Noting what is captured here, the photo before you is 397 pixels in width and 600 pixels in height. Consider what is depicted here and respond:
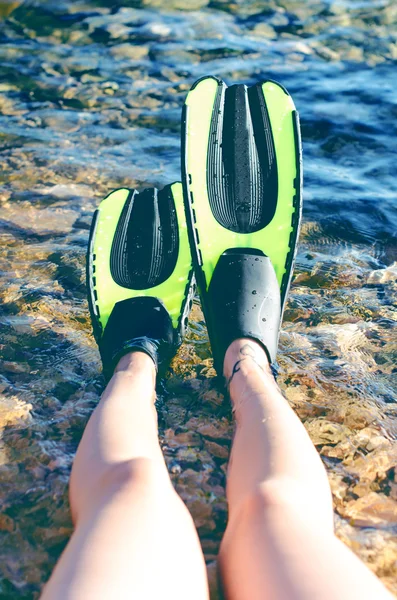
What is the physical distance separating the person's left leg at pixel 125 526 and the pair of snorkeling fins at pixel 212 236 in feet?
2.09

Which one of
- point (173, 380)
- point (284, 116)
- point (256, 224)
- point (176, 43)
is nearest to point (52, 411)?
point (173, 380)

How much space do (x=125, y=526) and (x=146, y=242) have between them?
69.0 inches

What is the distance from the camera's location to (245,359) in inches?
79.8

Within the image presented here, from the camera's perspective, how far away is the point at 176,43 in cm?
585

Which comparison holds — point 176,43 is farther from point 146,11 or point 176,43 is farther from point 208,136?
point 208,136

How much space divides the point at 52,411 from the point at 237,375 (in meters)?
0.63

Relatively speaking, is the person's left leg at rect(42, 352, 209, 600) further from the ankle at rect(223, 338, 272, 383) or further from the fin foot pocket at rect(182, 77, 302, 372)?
the fin foot pocket at rect(182, 77, 302, 372)

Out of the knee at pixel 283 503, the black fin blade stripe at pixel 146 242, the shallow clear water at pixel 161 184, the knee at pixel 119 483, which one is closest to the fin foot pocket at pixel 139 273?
the black fin blade stripe at pixel 146 242

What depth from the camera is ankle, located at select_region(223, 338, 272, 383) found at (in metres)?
1.98

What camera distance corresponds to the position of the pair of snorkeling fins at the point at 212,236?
2.31 meters

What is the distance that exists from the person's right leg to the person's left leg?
0.11 metres

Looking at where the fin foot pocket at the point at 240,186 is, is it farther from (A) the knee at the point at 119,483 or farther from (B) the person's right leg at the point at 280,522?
(A) the knee at the point at 119,483

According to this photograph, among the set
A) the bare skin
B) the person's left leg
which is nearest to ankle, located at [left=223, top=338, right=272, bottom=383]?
the bare skin

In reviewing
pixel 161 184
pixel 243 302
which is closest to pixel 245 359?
pixel 243 302
